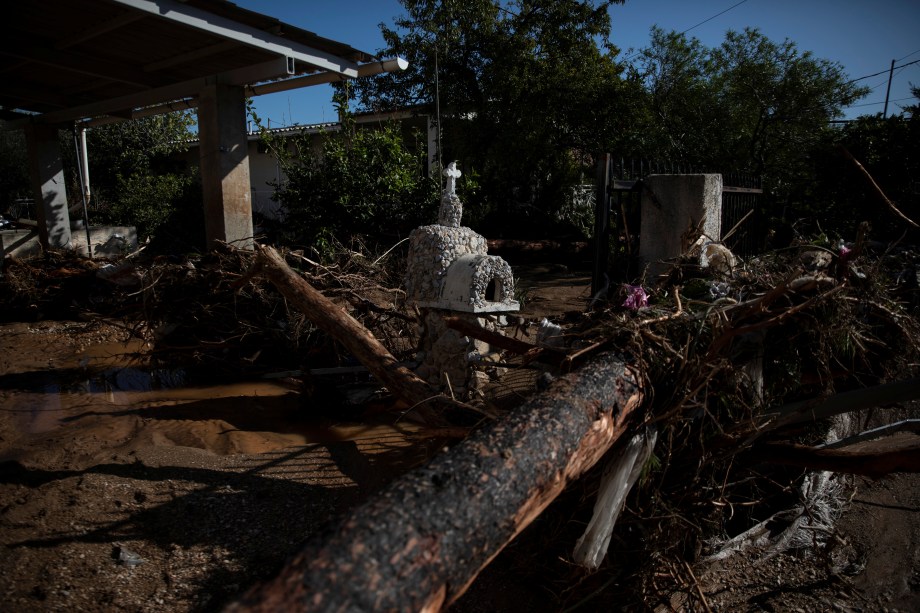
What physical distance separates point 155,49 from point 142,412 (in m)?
4.67

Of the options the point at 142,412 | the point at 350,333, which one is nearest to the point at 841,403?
the point at 350,333

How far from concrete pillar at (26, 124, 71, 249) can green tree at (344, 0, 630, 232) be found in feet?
25.7

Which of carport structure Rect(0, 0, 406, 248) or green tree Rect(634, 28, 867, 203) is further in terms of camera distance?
green tree Rect(634, 28, 867, 203)

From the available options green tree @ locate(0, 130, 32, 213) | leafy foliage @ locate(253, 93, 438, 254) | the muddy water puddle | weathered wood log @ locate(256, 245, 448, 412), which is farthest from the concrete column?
green tree @ locate(0, 130, 32, 213)

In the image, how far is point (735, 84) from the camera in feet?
46.6

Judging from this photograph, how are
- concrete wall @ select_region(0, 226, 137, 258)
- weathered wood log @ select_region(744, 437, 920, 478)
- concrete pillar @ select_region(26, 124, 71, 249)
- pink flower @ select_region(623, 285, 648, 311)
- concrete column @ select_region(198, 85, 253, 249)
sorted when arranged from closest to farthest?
weathered wood log @ select_region(744, 437, 920, 478) < pink flower @ select_region(623, 285, 648, 311) < concrete column @ select_region(198, 85, 253, 249) < concrete pillar @ select_region(26, 124, 71, 249) < concrete wall @ select_region(0, 226, 137, 258)

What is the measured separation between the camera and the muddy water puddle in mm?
4426

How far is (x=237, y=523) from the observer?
3.18 metres

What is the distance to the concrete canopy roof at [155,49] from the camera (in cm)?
565

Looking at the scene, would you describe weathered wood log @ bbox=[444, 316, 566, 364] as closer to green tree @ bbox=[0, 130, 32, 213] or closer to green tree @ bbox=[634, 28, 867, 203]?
green tree @ bbox=[634, 28, 867, 203]

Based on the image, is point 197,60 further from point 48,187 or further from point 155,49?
point 48,187

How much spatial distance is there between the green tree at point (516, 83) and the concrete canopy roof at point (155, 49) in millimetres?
5367

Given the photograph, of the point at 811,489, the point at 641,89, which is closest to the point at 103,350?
the point at 811,489

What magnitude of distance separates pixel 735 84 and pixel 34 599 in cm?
1656
